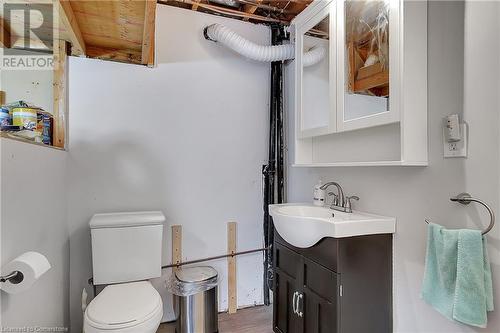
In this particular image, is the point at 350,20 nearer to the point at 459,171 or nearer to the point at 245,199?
the point at 459,171

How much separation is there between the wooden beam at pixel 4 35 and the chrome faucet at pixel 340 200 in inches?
86.3

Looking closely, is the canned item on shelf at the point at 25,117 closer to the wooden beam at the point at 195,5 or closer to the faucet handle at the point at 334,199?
the wooden beam at the point at 195,5

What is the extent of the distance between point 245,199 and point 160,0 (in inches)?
67.3

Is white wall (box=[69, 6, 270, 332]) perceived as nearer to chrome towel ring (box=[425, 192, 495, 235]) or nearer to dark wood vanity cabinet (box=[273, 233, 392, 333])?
dark wood vanity cabinet (box=[273, 233, 392, 333])

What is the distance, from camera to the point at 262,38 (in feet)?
8.12

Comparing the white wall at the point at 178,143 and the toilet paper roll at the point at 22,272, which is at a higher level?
the white wall at the point at 178,143

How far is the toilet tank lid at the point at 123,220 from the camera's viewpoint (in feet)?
5.89

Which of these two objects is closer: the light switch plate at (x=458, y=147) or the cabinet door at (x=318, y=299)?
the light switch plate at (x=458, y=147)

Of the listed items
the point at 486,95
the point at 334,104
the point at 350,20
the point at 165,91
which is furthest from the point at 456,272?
the point at 165,91

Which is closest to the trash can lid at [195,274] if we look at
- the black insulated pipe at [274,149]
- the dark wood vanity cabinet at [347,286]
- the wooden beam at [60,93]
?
the black insulated pipe at [274,149]

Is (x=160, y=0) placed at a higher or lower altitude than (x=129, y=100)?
higher

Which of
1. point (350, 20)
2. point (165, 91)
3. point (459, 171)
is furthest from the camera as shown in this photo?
point (165, 91)

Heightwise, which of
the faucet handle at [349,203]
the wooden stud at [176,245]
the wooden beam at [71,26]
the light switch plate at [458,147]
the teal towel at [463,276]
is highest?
the wooden beam at [71,26]

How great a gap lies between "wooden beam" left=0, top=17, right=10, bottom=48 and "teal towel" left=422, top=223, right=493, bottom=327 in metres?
2.53
